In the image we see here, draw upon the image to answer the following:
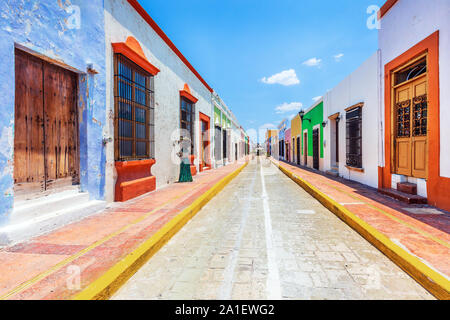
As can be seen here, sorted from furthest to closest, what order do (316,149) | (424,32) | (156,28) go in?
(316,149)
(156,28)
(424,32)

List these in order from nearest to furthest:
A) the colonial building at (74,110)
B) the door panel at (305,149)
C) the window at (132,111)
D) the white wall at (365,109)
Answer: the colonial building at (74,110) < the window at (132,111) < the white wall at (365,109) < the door panel at (305,149)

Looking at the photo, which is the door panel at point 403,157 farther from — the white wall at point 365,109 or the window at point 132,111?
the window at point 132,111

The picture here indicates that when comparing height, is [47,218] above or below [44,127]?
below

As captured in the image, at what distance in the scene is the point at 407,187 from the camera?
5.91 metres

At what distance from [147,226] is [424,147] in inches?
265

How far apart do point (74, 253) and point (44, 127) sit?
257 cm

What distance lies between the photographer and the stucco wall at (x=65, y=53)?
3.23 m

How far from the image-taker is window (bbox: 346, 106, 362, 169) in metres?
8.91

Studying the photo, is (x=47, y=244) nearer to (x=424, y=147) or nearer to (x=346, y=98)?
(x=424, y=147)

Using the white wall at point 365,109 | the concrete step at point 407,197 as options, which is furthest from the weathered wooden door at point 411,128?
the white wall at point 365,109

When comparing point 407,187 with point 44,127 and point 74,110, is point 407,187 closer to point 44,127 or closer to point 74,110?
point 74,110

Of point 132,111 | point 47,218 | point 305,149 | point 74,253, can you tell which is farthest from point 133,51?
point 305,149

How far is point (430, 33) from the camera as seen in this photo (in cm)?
515

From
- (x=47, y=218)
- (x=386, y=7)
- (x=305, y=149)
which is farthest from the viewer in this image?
(x=305, y=149)
